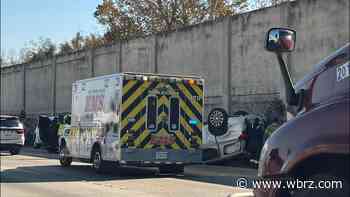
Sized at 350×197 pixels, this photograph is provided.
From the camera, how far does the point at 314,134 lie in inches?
156

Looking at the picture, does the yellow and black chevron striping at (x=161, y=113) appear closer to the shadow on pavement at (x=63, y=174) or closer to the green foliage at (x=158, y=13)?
the shadow on pavement at (x=63, y=174)

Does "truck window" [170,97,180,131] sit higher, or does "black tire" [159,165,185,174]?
"truck window" [170,97,180,131]

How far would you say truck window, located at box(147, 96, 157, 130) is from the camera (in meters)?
15.2

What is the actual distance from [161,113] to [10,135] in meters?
11.5

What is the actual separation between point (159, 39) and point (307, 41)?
397 inches

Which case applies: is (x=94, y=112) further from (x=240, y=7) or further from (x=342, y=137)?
(x=240, y=7)

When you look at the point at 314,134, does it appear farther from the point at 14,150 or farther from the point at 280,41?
the point at 14,150

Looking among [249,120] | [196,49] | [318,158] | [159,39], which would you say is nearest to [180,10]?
[159,39]

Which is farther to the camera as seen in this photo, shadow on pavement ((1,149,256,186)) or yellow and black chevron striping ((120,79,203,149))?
yellow and black chevron striping ((120,79,203,149))

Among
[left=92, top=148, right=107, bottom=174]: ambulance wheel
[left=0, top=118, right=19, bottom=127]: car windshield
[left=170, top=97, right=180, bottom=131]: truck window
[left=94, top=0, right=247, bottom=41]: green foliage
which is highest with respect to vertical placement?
[left=94, top=0, right=247, bottom=41]: green foliage

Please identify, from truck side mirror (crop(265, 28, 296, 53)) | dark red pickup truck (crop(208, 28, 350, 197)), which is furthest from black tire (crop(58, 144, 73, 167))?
truck side mirror (crop(265, 28, 296, 53))

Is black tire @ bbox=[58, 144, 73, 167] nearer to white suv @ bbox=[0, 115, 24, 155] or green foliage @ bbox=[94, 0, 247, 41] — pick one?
white suv @ bbox=[0, 115, 24, 155]

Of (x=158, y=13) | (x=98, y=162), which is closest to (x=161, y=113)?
(x=98, y=162)

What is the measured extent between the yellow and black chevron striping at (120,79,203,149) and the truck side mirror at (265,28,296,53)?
10.4 meters
